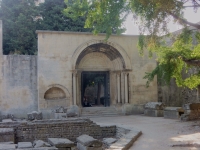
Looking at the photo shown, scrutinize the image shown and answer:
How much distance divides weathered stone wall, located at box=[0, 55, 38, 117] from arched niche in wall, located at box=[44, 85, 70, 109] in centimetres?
80

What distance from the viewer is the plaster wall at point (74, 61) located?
1728 centimetres

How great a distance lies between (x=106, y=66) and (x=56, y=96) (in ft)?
14.8

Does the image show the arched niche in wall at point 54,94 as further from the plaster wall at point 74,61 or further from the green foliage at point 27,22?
the green foliage at point 27,22

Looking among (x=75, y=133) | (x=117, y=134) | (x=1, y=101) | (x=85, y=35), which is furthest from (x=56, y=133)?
(x=85, y=35)

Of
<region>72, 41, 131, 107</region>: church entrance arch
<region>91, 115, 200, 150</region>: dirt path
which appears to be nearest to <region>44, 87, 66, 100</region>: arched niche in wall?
<region>72, 41, 131, 107</region>: church entrance arch

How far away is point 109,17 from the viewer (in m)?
12.1

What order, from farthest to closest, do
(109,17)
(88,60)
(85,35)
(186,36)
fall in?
(88,60), (85,35), (109,17), (186,36)

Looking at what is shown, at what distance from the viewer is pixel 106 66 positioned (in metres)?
20.3

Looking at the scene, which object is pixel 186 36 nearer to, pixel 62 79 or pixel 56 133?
pixel 56 133

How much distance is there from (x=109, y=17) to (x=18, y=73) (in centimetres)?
777

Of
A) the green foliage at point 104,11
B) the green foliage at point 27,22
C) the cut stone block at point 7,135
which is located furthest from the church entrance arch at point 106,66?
the cut stone block at point 7,135

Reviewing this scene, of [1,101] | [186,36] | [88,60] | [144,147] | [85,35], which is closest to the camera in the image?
[144,147]

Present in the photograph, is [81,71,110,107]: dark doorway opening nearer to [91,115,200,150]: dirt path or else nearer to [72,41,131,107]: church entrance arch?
[72,41,131,107]: church entrance arch

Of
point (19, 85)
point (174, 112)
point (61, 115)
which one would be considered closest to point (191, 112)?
point (174, 112)
